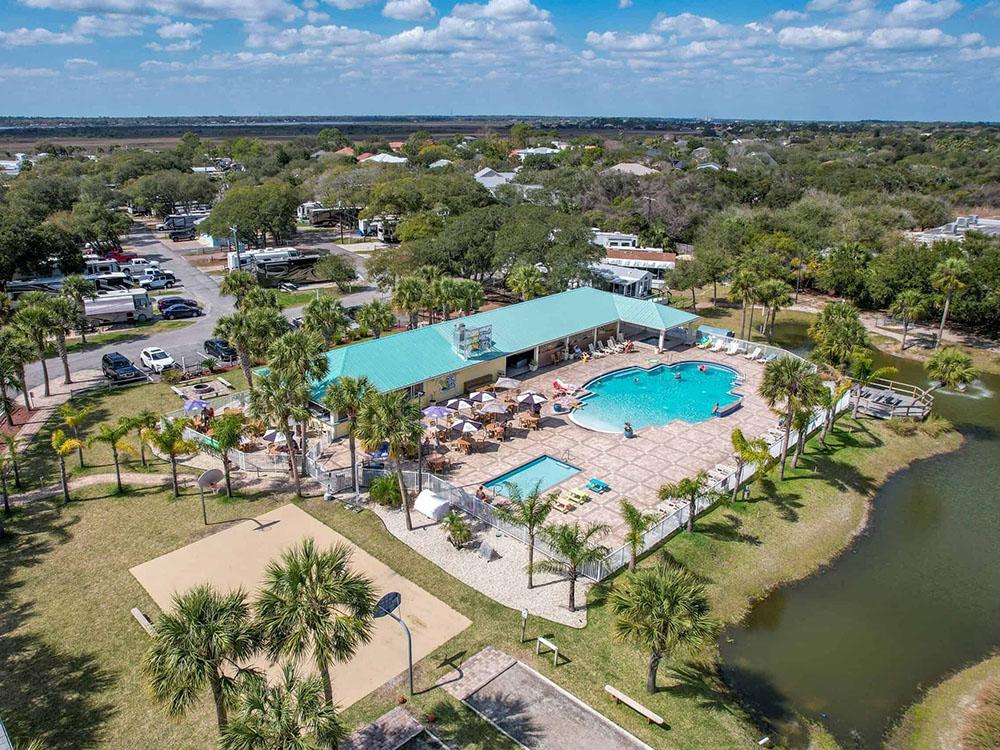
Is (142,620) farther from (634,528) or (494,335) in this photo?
(494,335)

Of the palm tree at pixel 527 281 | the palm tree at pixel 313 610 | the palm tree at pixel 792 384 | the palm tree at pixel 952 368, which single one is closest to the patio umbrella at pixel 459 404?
the palm tree at pixel 792 384

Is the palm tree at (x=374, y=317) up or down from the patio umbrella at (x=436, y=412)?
up

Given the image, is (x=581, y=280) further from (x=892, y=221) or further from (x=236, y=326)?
(x=892, y=221)

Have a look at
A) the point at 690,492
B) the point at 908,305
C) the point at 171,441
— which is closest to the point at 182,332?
the point at 171,441

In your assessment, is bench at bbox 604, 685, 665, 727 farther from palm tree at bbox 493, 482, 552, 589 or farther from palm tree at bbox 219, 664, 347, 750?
palm tree at bbox 219, 664, 347, 750

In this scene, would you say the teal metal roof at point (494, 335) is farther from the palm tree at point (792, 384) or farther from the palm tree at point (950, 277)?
the palm tree at point (950, 277)

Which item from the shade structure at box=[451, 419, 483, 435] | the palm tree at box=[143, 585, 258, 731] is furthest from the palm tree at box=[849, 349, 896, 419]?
the palm tree at box=[143, 585, 258, 731]
